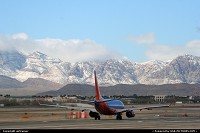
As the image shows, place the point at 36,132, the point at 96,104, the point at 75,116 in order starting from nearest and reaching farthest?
1. the point at 36,132
2. the point at 96,104
3. the point at 75,116

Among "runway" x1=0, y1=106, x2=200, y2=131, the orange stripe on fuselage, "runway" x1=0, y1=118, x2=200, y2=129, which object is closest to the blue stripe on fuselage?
the orange stripe on fuselage

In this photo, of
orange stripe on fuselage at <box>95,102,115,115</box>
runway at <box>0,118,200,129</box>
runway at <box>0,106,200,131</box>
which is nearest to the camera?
runway at <box>0,118,200,129</box>

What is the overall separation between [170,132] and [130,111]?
56427mm

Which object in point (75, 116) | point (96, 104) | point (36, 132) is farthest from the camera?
point (75, 116)

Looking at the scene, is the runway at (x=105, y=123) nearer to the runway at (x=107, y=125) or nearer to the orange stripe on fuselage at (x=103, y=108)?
the runway at (x=107, y=125)

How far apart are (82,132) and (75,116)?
2623 inches

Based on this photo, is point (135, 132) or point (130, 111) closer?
point (135, 132)

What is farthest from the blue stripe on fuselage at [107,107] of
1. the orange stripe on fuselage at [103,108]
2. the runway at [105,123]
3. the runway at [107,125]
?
the runway at [107,125]

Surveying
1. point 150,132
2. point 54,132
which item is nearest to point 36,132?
point 54,132

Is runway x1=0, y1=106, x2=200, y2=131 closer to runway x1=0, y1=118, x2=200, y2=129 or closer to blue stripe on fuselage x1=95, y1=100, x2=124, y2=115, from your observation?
runway x1=0, y1=118, x2=200, y2=129

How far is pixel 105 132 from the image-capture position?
1277 inches

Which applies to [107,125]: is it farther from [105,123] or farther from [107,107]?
[107,107]

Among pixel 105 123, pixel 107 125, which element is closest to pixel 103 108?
pixel 105 123

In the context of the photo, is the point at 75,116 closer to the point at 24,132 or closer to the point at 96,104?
the point at 96,104
